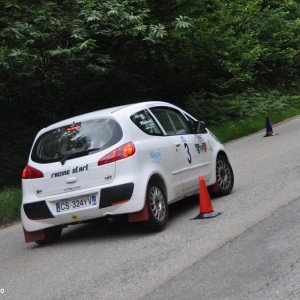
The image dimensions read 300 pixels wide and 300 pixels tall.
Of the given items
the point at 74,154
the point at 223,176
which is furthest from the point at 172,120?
the point at 74,154

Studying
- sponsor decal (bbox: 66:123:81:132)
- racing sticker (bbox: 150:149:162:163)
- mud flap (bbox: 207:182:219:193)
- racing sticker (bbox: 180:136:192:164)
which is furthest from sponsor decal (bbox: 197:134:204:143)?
sponsor decal (bbox: 66:123:81:132)

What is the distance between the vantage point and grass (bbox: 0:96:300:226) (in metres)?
11.6

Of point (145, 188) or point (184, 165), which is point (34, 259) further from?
point (184, 165)

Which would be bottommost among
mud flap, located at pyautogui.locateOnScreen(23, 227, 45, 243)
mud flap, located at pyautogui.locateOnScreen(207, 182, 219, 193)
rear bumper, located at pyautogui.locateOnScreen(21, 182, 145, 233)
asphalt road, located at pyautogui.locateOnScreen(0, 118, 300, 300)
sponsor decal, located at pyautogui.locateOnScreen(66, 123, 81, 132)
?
asphalt road, located at pyautogui.locateOnScreen(0, 118, 300, 300)

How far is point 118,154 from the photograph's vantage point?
821cm

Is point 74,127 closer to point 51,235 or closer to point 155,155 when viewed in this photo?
point 155,155

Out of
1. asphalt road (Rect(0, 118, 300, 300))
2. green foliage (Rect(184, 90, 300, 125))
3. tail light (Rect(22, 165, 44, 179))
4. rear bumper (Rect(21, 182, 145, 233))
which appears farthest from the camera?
green foliage (Rect(184, 90, 300, 125))

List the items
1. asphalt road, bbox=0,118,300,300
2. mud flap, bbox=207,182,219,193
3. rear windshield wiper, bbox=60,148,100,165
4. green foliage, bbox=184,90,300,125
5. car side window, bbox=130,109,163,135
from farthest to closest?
green foliage, bbox=184,90,300,125 < mud flap, bbox=207,182,219,193 < car side window, bbox=130,109,163,135 < rear windshield wiper, bbox=60,148,100,165 < asphalt road, bbox=0,118,300,300

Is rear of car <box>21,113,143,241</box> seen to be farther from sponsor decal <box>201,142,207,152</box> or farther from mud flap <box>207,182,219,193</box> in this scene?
mud flap <box>207,182,219,193</box>

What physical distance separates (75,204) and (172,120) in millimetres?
2284

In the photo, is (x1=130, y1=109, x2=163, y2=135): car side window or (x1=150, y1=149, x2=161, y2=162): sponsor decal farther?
(x1=130, y1=109, x2=163, y2=135): car side window

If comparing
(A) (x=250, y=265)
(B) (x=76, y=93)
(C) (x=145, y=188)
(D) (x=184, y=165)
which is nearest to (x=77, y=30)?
(B) (x=76, y=93)

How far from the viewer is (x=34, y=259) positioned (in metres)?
8.09

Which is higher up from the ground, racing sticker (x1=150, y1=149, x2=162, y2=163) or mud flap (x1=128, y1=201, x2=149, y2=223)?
racing sticker (x1=150, y1=149, x2=162, y2=163)
